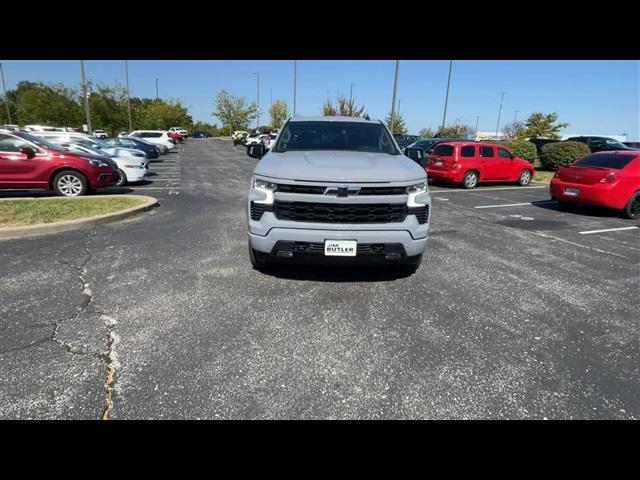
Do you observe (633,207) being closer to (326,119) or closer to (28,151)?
(326,119)

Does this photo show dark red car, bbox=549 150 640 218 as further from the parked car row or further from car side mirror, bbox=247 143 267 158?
the parked car row

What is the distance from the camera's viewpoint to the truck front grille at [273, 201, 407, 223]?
11.4 feet

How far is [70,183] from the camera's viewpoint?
28.3ft

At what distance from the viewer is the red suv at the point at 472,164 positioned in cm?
1270

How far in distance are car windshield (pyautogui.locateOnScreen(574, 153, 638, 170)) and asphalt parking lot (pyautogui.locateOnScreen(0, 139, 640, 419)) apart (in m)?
3.76

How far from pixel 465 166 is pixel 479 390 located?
460 inches

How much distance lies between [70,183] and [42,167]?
64 centimetres

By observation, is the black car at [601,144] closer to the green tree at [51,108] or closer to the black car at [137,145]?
the black car at [137,145]

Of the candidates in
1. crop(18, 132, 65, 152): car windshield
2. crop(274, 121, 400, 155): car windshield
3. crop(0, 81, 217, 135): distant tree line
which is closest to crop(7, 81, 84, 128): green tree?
crop(0, 81, 217, 135): distant tree line

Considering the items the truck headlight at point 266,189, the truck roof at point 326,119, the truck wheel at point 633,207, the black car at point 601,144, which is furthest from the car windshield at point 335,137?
the black car at point 601,144

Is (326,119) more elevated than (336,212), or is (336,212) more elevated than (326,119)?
(326,119)

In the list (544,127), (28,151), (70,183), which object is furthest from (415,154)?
(544,127)

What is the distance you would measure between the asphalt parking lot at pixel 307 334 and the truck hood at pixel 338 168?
1.22 metres
